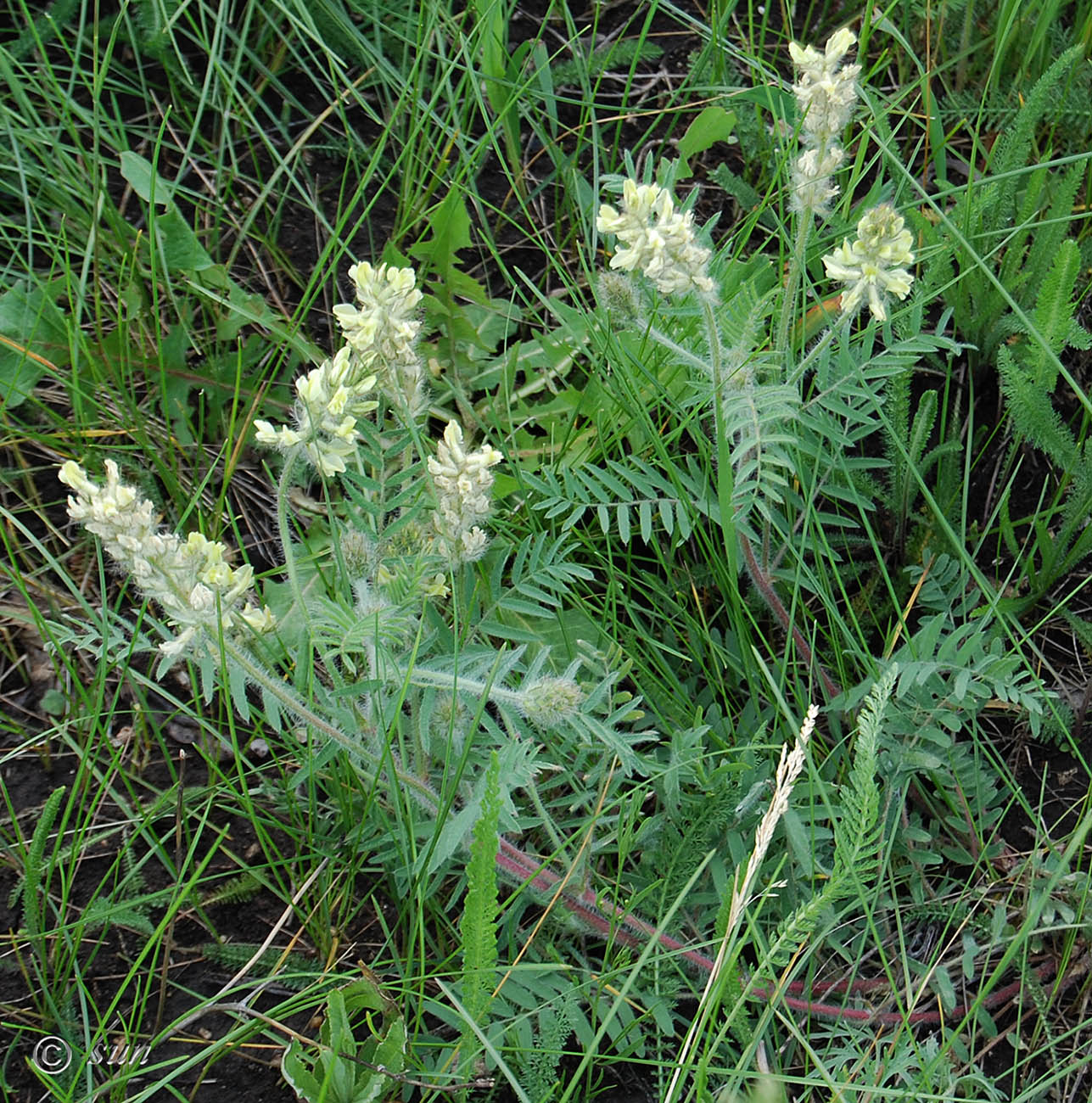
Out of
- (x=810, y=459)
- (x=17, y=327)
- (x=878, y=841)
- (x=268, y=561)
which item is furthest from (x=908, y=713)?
(x=17, y=327)

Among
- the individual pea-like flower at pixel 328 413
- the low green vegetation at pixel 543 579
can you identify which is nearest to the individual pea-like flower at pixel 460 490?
the low green vegetation at pixel 543 579

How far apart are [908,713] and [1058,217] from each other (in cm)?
106

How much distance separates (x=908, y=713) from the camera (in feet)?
6.92

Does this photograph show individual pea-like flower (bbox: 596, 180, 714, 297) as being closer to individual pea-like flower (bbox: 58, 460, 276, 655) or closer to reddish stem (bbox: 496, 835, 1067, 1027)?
individual pea-like flower (bbox: 58, 460, 276, 655)

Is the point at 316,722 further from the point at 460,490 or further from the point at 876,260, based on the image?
the point at 876,260

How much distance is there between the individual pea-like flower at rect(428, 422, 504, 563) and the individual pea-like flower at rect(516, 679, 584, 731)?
0.22 metres

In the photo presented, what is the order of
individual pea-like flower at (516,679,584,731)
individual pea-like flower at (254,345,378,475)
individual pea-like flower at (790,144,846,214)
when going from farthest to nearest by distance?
1. individual pea-like flower at (790,144,846,214)
2. individual pea-like flower at (516,679,584,731)
3. individual pea-like flower at (254,345,378,475)

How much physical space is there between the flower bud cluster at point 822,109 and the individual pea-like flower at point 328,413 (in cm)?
78

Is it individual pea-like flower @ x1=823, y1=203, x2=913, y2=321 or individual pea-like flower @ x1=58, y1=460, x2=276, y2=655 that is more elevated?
individual pea-like flower @ x1=823, y1=203, x2=913, y2=321

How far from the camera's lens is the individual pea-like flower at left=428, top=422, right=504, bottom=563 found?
159 centimetres

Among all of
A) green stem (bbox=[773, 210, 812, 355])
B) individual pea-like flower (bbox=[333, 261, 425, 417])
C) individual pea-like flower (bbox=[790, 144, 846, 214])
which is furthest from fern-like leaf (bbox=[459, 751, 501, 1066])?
individual pea-like flower (bbox=[790, 144, 846, 214])

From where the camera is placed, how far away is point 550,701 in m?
1.69

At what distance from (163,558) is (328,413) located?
28cm

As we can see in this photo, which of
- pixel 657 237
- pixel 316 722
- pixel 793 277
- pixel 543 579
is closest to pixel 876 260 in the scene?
pixel 793 277
